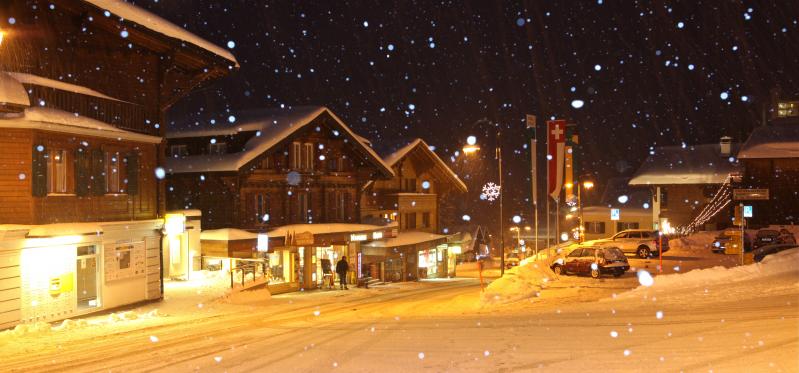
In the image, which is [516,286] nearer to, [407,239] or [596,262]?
[596,262]

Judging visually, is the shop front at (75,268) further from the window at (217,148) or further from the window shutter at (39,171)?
the window at (217,148)

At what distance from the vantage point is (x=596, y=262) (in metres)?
29.9

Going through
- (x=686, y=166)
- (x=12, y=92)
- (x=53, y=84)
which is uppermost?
(x=53, y=84)

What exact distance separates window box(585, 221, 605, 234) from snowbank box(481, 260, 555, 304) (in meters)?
44.9

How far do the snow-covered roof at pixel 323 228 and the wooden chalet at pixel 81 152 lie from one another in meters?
7.75

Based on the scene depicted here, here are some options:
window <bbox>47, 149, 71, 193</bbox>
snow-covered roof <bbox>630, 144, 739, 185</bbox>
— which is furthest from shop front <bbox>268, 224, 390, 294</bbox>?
snow-covered roof <bbox>630, 144, 739, 185</bbox>

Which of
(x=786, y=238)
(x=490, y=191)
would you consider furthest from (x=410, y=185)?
(x=490, y=191)

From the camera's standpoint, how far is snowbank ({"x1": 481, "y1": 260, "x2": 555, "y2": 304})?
A: 21.6 m

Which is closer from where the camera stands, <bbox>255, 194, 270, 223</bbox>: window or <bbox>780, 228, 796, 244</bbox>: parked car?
<bbox>255, 194, 270, 223</bbox>: window

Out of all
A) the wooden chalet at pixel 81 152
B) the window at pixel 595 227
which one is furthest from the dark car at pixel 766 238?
the wooden chalet at pixel 81 152

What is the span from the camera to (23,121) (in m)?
19.0

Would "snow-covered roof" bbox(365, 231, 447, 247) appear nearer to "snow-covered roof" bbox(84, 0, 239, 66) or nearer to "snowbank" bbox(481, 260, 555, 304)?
"snowbank" bbox(481, 260, 555, 304)

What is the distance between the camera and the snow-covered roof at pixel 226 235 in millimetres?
30844

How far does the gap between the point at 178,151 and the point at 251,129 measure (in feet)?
15.5
